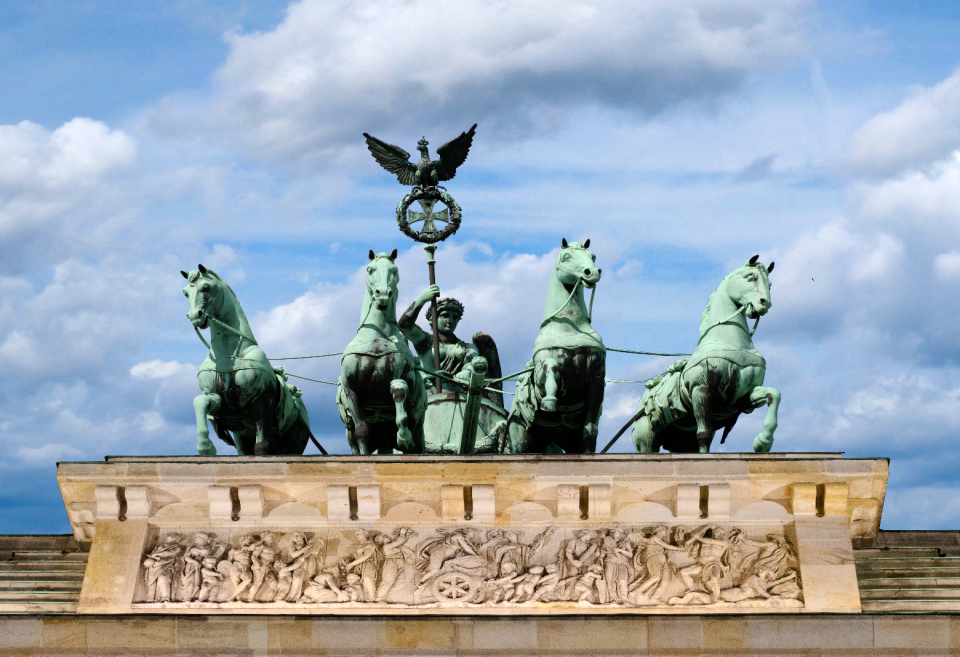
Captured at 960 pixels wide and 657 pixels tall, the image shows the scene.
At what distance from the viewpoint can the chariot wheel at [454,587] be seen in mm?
21641

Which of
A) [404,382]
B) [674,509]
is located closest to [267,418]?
[404,382]

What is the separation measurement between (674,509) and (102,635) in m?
6.56

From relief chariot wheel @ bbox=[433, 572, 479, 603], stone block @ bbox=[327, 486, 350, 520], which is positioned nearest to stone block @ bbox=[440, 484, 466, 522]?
relief chariot wheel @ bbox=[433, 572, 479, 603]

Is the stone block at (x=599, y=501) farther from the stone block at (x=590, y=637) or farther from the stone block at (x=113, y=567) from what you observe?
the stone block at (x=113, y=567)

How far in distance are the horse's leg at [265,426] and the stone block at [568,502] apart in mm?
3782

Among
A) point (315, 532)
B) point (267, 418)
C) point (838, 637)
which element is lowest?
point (838, 637)

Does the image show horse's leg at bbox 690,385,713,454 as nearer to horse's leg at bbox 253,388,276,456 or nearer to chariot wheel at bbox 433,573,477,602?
chariot wheel at bbox 433,573,477,602

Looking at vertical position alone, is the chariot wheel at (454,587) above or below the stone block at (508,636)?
above

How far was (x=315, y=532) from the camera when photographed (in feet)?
72.6

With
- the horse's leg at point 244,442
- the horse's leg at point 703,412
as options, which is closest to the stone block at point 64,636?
the horse's leg at point 244,442

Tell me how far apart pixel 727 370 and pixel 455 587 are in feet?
14.3

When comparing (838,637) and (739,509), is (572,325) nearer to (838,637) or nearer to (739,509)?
(739,509)

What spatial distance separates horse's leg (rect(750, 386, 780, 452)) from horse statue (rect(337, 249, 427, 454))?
4093mm

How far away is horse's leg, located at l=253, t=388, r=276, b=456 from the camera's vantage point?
77.2 ft
